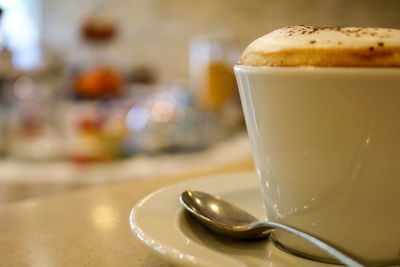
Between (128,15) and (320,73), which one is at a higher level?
(320,73)

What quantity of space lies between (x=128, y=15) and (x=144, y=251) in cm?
507

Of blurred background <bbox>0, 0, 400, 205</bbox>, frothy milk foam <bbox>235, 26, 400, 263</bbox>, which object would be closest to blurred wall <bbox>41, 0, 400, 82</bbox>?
blurred background <bbox>0, 0, 400, 205</bbox>

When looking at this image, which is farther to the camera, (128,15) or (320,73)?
(128,15)

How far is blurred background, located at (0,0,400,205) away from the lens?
5.53 feet

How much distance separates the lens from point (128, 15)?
17.2ft

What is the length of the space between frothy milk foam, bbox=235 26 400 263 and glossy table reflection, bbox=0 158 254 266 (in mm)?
135

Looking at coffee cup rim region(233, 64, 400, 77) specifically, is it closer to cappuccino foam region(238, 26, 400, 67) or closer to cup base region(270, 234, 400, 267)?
cappuccino foam region(238, 26, 400, 67)

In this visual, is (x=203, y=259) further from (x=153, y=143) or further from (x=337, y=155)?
(x=153, y=143)

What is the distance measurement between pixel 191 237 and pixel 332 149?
13 cm

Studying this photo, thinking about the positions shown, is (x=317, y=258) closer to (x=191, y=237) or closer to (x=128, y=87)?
(x=191, y=237)

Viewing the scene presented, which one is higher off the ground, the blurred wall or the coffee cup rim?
the coffee cup rim

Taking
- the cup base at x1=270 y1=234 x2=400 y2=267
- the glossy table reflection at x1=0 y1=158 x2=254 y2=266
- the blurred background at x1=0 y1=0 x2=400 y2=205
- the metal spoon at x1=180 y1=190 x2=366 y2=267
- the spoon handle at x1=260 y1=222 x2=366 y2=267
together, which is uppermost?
the spoon handle at x1=260 y1=222 x2=366 y2=267

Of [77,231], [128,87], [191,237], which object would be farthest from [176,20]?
[191,237]

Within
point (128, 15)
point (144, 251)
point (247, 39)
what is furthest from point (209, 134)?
point (128, 15)
